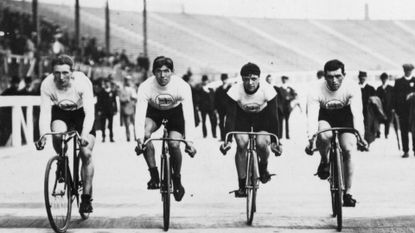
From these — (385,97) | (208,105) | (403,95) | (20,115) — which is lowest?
(20,115)

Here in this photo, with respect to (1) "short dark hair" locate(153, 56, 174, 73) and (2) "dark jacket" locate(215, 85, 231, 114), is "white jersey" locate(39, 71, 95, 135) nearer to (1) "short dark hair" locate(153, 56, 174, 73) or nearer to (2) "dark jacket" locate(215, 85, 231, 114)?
(1) "short dark hair" locate(153, 56, 174, 73)

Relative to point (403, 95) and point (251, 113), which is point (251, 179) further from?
point (403, 95)

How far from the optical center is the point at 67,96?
29.9 ft

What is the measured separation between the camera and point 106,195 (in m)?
12.0

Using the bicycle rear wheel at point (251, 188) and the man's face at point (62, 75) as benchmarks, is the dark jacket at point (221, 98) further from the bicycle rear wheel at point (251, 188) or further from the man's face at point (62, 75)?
the man's face at point (62, 75)

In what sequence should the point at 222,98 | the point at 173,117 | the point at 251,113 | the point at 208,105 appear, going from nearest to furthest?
the point at 173,117 → the point at 251,113 → the point at 222,98 → the point at 208,105

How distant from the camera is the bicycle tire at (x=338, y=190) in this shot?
8.53m

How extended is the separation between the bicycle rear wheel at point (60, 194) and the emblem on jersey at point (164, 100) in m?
1.27

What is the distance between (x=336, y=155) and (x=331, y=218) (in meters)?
0.87

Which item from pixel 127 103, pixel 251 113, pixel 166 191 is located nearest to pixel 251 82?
pixel 251 113

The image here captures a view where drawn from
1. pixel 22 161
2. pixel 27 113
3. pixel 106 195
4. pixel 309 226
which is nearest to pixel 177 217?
pixel 309 226

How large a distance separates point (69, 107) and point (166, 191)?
137 centimetres

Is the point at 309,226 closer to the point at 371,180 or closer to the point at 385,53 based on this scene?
the point at 371,180

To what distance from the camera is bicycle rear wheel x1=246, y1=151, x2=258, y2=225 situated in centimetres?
902
